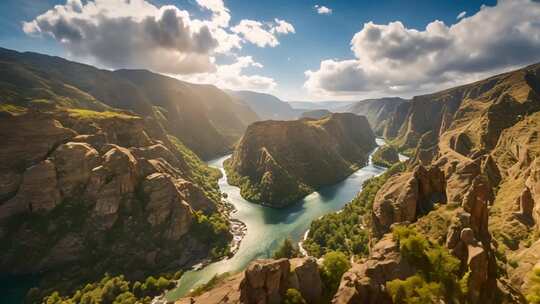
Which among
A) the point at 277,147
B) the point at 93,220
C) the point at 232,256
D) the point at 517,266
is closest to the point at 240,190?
the point at 277,147

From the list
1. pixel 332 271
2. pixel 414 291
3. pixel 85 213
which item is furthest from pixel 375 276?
pixel 85 213

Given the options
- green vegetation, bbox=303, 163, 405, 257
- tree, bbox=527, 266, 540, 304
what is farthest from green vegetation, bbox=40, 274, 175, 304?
tree, bbox=527, 266, 540, 304

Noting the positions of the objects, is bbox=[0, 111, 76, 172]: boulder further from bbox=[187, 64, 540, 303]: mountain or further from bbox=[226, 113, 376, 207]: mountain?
bbox=[226, 113, 376, 207]: mountain

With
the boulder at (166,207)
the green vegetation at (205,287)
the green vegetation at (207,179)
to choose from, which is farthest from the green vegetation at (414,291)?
the green vegetation at (207,179)

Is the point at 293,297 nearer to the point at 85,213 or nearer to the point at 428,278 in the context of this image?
the point at 428,278

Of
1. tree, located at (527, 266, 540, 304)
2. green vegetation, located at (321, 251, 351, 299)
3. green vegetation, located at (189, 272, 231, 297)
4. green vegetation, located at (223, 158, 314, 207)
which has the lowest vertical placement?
green vegetation, located at (223, 158, 314, 207)

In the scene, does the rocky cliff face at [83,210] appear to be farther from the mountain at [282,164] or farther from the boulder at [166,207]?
the mountain at [282,164]
